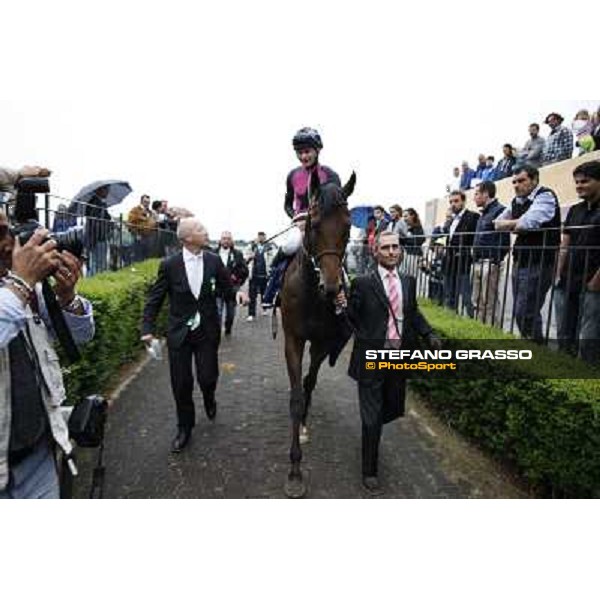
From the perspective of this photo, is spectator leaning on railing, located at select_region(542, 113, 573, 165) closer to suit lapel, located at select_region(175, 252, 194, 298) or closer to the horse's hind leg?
the horse's hind leg

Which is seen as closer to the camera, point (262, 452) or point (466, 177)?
point (262, 452)

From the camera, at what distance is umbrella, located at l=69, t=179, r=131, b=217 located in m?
5.05

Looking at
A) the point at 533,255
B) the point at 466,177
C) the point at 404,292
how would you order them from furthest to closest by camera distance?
the point at 466,177, the point at 533,255, the point at 404,292

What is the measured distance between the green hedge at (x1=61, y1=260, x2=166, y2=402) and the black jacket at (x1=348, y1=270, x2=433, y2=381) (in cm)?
208

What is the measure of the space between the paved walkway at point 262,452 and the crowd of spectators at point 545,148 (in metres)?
3.98

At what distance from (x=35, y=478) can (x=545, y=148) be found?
9179 millimetres

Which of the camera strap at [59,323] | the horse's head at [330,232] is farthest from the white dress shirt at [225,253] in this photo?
the camera strap at [59,323]

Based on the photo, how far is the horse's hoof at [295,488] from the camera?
2.98 m

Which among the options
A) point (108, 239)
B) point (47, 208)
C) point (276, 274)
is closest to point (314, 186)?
point (276, 274)

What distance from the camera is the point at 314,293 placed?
3.38 meters

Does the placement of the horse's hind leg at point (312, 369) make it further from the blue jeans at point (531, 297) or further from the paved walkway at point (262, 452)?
the blue jeans at point (531, 297)

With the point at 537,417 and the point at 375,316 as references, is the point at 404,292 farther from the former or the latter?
the point at 537,417

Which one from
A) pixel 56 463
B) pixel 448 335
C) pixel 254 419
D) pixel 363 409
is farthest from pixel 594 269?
pixel 56 463

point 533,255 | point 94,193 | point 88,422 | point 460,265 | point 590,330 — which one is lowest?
point 88,422
